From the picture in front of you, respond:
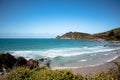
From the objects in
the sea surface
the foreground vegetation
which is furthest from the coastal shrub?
the sea surface

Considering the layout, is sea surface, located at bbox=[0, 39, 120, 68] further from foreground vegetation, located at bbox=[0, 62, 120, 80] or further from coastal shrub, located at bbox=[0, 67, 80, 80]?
coastal shrub, located at bbox=[0, 67, 80, 80]

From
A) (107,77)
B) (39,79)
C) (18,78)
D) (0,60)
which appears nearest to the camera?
(107,77)

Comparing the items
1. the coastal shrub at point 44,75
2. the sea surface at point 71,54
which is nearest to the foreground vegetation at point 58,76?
the coastal shrub at point 44,75

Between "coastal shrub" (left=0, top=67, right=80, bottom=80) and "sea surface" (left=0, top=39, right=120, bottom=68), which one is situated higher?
"coastal shrub" (left=0, top=67, right=80, bottom=80)

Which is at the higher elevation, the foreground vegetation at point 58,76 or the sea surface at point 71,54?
the foreground vegetation at point 58,76

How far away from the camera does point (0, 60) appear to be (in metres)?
14.6

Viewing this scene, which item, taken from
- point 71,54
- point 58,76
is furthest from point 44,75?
point 71,54

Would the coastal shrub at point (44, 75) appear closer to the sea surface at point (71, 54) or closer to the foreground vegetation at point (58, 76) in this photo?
the foreground vegetation at point (58, 76)

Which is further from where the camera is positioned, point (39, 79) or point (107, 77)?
point (39, 79)

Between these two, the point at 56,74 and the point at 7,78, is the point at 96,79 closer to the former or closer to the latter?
the point at 56,74

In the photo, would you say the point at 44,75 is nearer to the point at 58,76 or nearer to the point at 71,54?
the point at 58,76

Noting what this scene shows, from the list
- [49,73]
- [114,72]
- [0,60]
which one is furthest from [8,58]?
[114,72]

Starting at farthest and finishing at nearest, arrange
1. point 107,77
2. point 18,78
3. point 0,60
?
point 0,60
point 18,78
point 107,77

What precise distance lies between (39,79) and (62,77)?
0.81m
